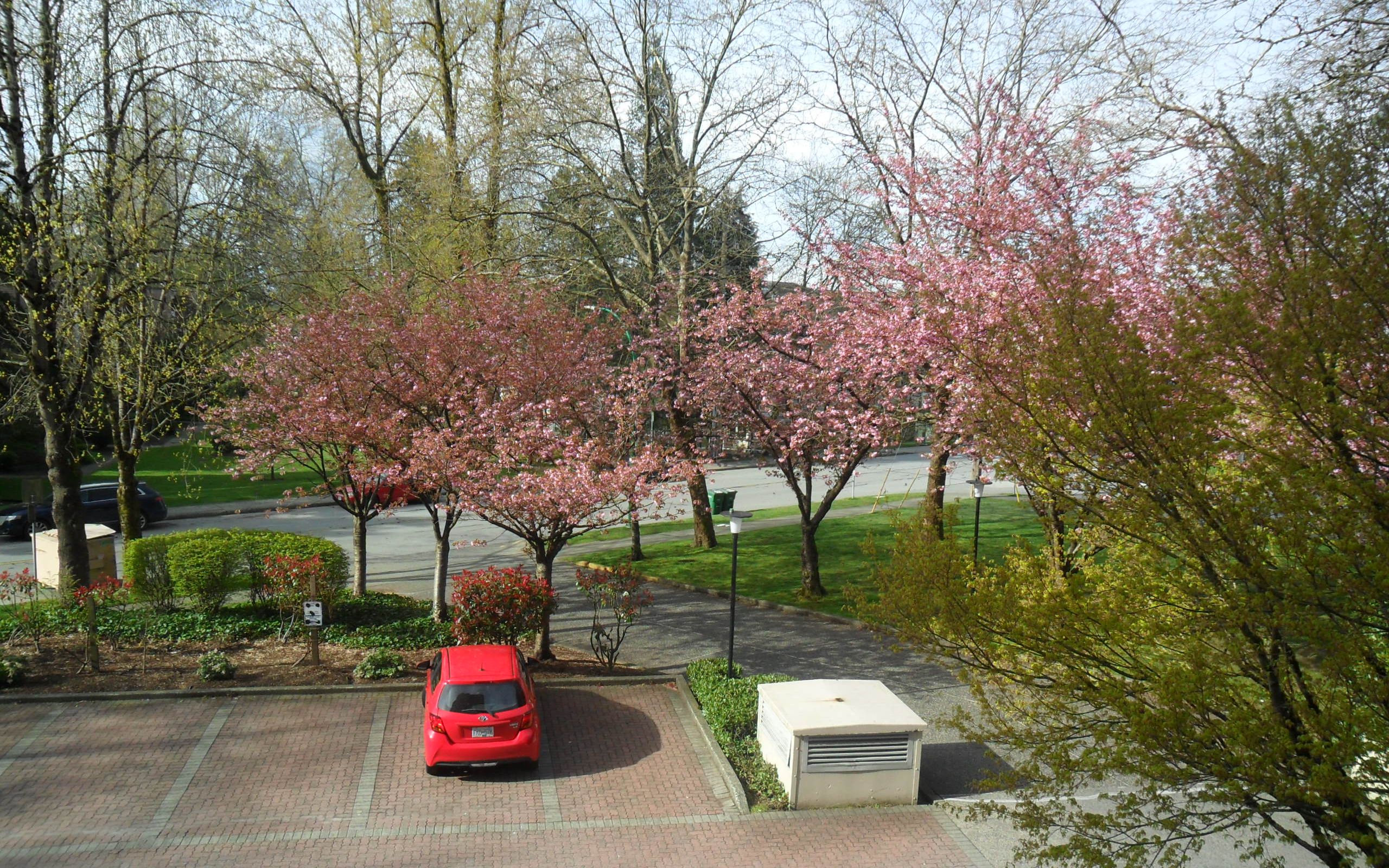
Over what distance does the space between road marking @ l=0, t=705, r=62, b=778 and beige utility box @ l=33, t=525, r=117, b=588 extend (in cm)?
603

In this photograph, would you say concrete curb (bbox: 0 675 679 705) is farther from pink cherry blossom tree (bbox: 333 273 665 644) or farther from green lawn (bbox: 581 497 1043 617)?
green lawn (bbox: 581 497 1043 617)

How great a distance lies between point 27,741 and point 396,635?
5454 millimetres

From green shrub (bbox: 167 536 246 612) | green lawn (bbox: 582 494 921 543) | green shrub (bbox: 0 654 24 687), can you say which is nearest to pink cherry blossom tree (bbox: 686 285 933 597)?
green lawn (bbox: 582 494 921 543)

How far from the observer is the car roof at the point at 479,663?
11.2m

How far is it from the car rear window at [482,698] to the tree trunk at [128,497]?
11053 mm

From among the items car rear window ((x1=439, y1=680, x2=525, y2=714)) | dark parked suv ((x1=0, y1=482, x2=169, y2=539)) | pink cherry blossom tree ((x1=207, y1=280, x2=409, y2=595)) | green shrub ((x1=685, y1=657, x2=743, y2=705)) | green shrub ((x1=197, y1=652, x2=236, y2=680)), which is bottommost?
green shrub ((x1=685, y1=657, x2=743, y2=705))

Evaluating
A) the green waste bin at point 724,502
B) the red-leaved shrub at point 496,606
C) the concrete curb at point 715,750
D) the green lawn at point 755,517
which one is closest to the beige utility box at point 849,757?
the concrete curb at point 715,750

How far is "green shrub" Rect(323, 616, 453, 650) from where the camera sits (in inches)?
609

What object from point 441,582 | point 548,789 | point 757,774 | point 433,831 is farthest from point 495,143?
point 433,831

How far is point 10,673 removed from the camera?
42.2ft

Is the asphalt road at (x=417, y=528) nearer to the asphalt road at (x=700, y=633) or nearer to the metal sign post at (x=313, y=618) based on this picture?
the asphalt road at (x=700, y=633)

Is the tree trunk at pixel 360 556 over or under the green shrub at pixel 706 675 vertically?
over

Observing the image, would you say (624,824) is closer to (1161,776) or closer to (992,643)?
(992,643)

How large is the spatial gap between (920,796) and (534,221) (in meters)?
17.5
